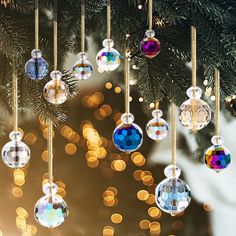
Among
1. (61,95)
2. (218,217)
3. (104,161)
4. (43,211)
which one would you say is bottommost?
(43,211)

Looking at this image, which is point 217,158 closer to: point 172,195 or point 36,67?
point 172,195

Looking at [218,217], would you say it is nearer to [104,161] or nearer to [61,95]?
[104,161]

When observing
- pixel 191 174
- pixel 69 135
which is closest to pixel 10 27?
pixel 69 135

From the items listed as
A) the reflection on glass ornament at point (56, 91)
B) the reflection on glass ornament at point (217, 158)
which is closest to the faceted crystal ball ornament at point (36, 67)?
the reflection on glass ornament at point (56, 91)

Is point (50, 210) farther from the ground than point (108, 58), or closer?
closer

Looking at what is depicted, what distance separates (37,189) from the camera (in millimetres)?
1411

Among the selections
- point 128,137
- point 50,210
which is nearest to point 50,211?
point 50,210

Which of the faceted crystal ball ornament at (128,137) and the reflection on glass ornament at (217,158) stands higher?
the faceted crystal ball ornament at (128,137)

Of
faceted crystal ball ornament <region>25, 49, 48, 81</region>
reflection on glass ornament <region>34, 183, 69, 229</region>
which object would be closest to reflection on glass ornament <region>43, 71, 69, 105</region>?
faceted crystal ball ornament <region>25, 49, 48, 81</region>

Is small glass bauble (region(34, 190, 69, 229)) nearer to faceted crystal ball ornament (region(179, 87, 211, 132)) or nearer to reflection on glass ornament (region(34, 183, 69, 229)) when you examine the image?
reflection on glass ornament (region(34, 183, 69, 229))

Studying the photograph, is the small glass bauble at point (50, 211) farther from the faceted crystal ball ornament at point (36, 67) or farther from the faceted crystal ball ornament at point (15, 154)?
the faceted crystal ball ornament at point (36, 67)

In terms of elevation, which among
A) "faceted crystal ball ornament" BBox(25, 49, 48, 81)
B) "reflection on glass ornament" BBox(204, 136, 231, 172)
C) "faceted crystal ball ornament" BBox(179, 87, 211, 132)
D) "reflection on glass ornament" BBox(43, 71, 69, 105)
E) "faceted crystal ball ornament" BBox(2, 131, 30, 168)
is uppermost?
"faceted crystal ball ornament" BBox(25, 49, 48, 81)

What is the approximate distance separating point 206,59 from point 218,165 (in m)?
0.15

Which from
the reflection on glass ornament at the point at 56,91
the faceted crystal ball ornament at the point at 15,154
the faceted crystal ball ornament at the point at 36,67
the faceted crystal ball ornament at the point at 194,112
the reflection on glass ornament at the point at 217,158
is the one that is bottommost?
the reflection on glass ornament at the point at 217,158
